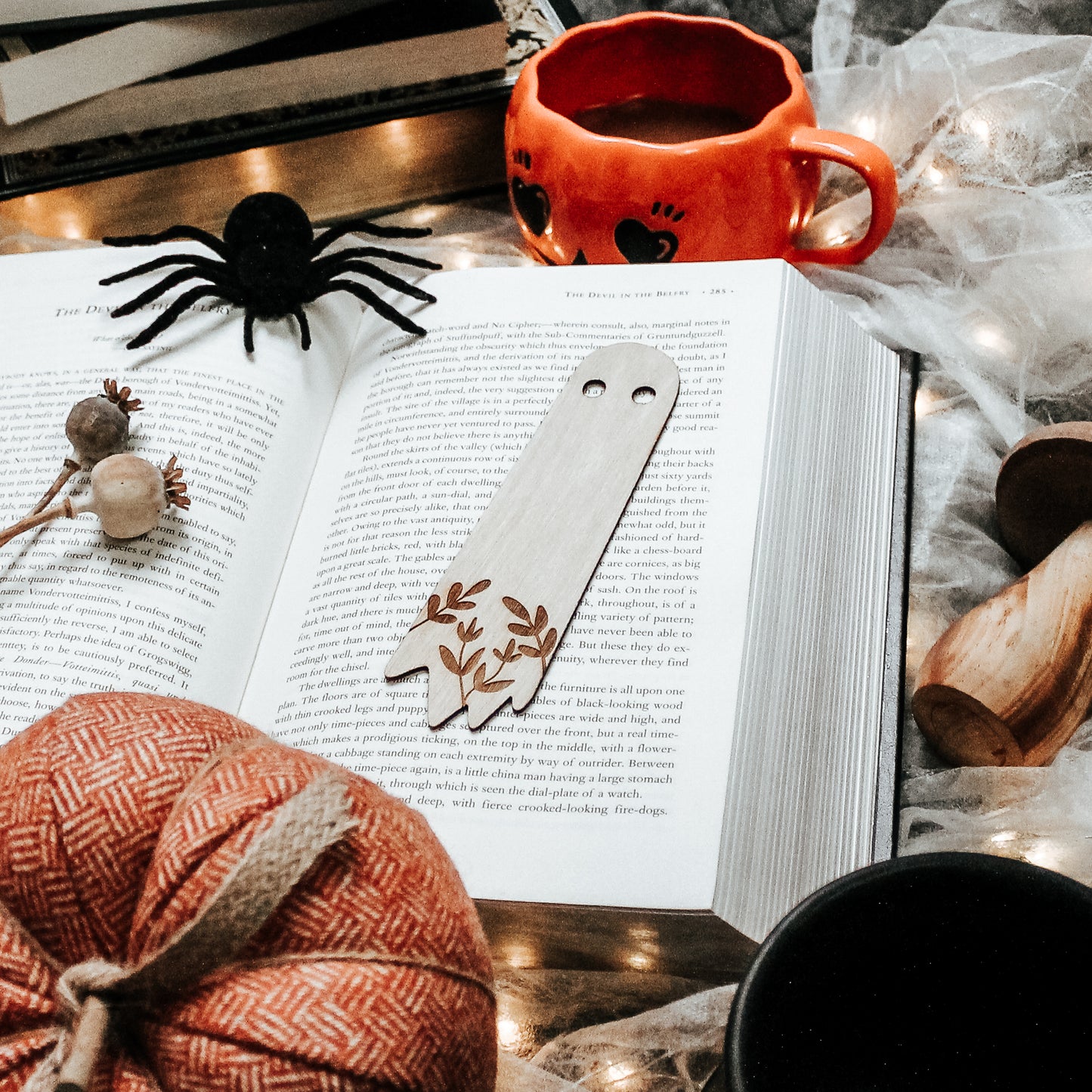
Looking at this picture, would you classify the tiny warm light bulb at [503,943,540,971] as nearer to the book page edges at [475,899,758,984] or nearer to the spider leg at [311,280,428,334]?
the book page edges at [475,899,758,984]

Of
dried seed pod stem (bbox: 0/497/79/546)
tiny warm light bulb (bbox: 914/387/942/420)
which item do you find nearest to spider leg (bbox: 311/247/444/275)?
dried seed pod stem (bbox: 0/497/79/546)

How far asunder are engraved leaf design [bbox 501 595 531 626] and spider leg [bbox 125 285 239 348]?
0.30 m

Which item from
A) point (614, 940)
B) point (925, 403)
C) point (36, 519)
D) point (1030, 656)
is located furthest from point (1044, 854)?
point (36, 519)

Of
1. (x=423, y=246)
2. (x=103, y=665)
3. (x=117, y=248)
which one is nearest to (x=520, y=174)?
(x=423, y=246)

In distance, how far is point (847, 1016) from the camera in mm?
395

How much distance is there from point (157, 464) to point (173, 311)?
0.11m

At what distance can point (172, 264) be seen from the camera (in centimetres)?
74

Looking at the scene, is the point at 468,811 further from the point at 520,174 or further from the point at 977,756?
the point at 520,174

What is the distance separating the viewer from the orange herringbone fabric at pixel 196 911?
0.33 metres

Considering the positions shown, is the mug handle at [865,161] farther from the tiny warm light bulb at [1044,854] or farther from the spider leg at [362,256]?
the tiny warm light bulb at [1044,854]

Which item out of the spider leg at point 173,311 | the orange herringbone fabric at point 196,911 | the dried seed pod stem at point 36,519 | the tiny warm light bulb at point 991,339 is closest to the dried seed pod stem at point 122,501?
the dried seed pod stem at point 36,519

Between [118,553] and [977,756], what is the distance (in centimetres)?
47

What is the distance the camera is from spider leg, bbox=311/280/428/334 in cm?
72

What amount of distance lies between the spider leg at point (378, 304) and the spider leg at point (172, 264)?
0.07 meters
